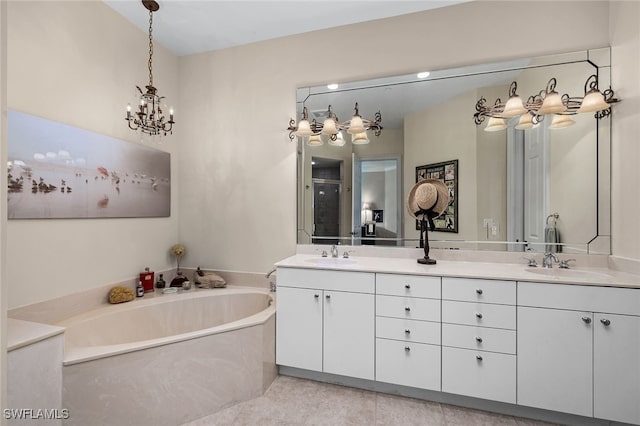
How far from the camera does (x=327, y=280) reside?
2.04 meters

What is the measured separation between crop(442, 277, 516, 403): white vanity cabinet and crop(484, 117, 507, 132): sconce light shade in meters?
1.18

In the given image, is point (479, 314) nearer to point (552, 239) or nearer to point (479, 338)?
point (479, 338)

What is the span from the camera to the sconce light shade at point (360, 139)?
8.19ft

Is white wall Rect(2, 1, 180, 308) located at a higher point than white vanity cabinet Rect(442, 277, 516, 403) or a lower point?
higher

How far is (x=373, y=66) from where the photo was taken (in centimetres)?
245

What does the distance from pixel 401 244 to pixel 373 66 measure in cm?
155

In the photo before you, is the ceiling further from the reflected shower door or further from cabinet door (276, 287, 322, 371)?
Answer: cabinet door (276, 287, 322, 371)

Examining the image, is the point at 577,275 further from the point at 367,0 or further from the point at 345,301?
the point at 367,0

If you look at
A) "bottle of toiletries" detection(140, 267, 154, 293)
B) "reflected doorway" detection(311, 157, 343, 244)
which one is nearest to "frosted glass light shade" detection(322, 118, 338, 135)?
"reflected doorway" detection(311, 157, 343, 244)

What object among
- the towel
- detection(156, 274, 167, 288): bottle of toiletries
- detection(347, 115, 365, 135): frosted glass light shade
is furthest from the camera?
detection(156, 274, 167, 288): bottle of toiletries

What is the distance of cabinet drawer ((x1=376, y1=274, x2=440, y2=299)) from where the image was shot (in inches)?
72.2

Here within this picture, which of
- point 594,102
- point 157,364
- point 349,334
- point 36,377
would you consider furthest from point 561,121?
point 36,377

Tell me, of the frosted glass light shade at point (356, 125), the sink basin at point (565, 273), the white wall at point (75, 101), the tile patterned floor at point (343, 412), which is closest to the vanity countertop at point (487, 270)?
the sink basin at point (565, 273)

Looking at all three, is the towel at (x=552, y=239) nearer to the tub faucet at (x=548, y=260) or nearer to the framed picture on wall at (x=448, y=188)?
the tub faucet at (x=548, y=260)
